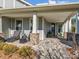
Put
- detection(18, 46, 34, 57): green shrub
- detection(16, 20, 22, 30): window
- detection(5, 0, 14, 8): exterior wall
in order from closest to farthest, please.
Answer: detection(18, 46, 34, 57): green shrub
detection(16, 20, 22, 30): window
detection(5, 0, 14, 8): exterior wall

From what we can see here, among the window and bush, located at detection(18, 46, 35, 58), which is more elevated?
the window

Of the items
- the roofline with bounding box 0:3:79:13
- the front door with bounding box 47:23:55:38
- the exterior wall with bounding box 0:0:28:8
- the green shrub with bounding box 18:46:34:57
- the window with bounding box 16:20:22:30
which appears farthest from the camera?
the front door with bounding box 47:23:55:38

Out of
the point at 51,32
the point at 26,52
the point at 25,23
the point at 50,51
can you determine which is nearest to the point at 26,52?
the point at 26,52

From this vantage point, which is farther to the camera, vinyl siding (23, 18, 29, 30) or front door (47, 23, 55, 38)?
front door (47, 23, 55, 38)

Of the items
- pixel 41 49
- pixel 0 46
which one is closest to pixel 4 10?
pixel 0 46

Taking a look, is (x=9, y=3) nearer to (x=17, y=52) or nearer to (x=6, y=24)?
(x=6, y=24)

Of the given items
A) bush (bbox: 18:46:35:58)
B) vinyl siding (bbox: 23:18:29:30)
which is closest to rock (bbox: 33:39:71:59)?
bush (bbox: 18:46:35:58)

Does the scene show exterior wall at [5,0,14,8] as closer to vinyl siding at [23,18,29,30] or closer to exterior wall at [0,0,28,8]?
exterior wall at [0,0,28,8]

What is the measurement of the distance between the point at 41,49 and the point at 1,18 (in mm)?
10145

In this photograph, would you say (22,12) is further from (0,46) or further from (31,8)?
(0,46)

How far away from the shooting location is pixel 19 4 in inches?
831

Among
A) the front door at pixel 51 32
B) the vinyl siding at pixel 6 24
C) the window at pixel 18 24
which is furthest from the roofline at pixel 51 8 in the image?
the front door at pixel 51 32

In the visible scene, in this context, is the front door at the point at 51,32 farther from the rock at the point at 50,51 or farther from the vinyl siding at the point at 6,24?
the rock at the point at 50,51

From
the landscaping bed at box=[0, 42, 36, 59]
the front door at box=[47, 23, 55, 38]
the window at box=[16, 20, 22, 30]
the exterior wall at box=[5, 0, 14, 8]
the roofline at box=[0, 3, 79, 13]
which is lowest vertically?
the landscaping bed at box=[0, 42, 36, 59]
